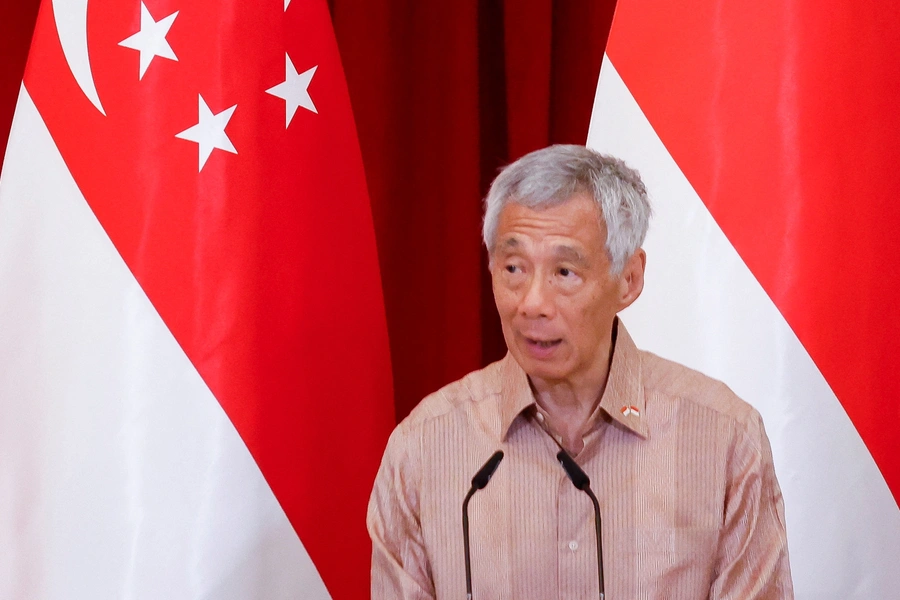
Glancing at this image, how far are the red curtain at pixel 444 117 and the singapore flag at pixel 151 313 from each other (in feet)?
2.20

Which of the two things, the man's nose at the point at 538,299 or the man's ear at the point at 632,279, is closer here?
the man's nose at the point at 538,299

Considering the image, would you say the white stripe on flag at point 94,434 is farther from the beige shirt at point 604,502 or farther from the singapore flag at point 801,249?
the singapore flag at point 801,249

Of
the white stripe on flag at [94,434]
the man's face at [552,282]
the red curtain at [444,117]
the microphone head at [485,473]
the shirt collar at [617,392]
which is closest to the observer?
the microphone head at [485,473]

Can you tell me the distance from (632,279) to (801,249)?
0.60 m

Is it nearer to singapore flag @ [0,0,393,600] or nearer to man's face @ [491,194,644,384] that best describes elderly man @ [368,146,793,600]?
man's face @ [491,194,644,384]

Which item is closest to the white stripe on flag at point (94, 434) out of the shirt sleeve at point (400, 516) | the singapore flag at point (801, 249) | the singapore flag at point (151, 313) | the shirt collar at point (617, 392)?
the singapore flag at point (151, 313)

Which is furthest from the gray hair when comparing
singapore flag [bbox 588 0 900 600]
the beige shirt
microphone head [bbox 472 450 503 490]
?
singapore flag [bbox 588 0 900 600]

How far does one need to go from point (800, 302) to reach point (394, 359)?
1.21 metres

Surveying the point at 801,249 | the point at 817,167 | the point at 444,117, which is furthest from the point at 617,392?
the point at 444,117

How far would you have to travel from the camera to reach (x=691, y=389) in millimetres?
1495

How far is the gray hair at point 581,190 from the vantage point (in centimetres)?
134

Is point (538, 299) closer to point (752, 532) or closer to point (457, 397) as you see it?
point (457, 397)

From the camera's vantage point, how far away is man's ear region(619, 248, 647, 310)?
4.64 feet

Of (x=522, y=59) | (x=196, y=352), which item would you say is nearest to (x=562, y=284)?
(x=196, y=352)
